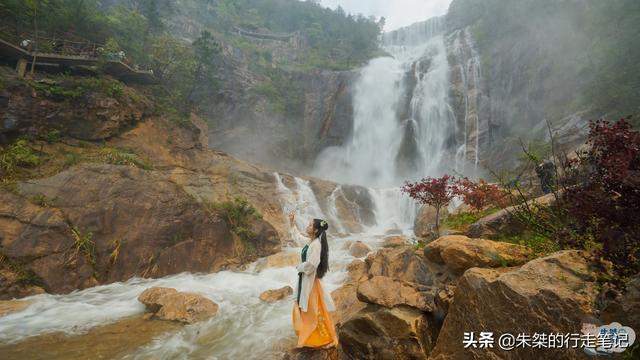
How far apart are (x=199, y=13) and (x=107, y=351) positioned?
56337 millimetres

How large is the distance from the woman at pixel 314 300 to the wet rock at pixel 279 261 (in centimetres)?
797

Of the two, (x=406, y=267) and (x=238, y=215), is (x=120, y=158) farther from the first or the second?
(x=406, y=267)

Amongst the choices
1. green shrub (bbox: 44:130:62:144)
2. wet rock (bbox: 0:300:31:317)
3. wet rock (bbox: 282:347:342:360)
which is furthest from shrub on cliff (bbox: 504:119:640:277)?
green shrub (bbox: 44:130:62:144)

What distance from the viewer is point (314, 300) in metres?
4.59

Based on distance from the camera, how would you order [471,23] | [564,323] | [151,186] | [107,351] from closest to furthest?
[564,323], [107,351], [151,186], [471,23]

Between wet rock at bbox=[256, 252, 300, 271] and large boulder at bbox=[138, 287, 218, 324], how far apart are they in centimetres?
430

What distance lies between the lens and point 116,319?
737 centimetres

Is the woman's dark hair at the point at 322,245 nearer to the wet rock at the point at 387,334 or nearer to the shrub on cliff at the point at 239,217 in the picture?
the wet rock at the point at 387,334

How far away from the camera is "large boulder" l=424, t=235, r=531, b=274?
463cm

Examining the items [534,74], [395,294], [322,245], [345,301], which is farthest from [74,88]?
[534,74]

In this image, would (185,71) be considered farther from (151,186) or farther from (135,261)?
(135,261)

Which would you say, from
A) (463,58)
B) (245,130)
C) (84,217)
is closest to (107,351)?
(84,217)

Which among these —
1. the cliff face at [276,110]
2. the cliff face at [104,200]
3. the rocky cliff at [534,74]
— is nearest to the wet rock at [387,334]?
the cliff face at [104,200]

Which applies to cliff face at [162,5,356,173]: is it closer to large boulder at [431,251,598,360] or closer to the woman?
the woman
